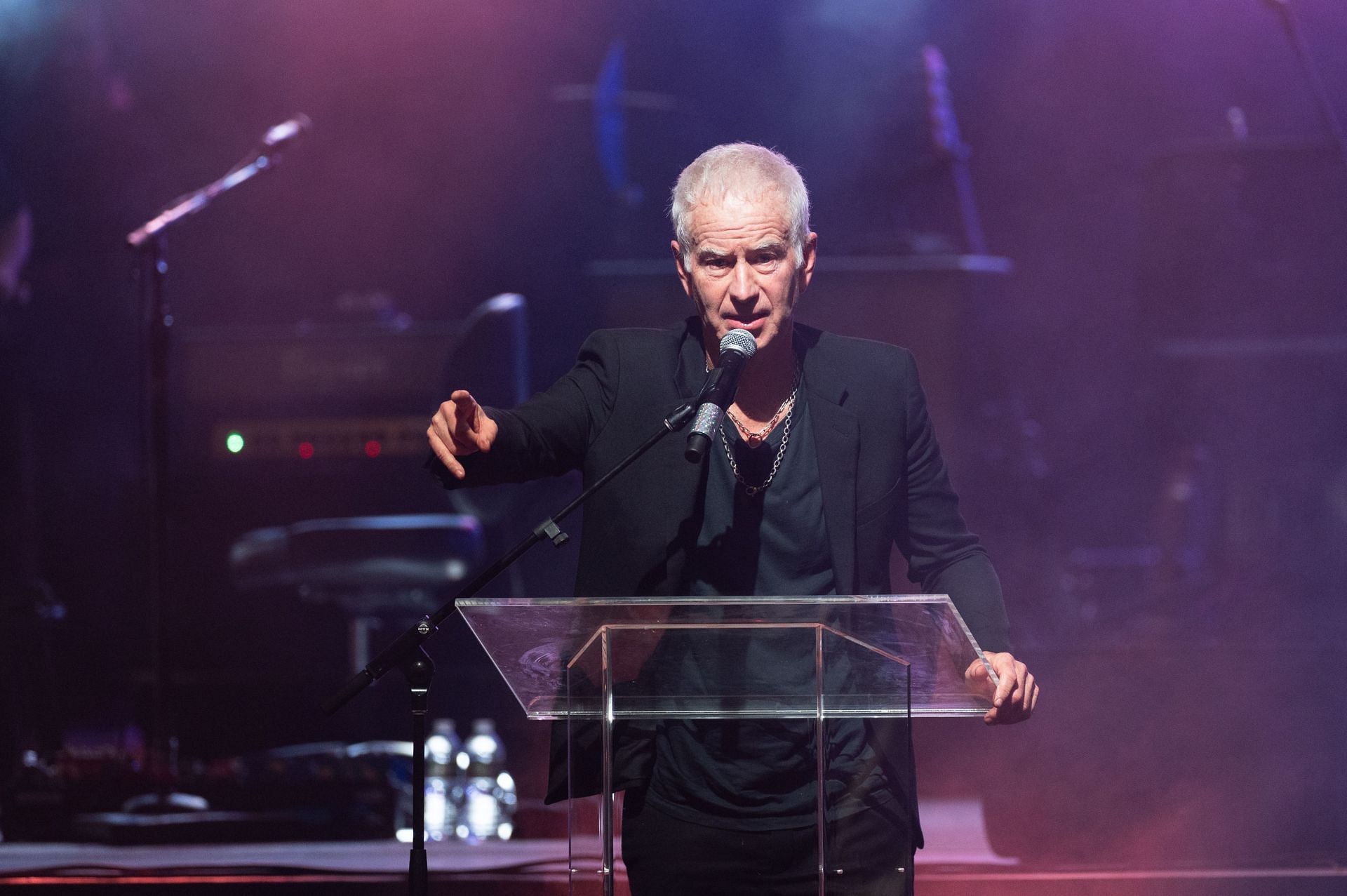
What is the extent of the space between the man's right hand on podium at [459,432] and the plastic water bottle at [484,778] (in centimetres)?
231

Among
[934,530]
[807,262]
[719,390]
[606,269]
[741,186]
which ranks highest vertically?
[606,269]

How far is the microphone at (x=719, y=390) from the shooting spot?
172 centimetres

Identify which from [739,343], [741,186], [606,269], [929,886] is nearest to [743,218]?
[741,186]

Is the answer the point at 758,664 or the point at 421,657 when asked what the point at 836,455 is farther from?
the point at 421,657

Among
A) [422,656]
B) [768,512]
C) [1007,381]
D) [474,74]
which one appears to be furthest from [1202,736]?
[474,74]

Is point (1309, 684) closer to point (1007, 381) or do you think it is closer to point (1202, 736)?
point (1202, 736)

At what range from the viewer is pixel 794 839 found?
6.19ft

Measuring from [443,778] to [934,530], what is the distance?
2511 mm

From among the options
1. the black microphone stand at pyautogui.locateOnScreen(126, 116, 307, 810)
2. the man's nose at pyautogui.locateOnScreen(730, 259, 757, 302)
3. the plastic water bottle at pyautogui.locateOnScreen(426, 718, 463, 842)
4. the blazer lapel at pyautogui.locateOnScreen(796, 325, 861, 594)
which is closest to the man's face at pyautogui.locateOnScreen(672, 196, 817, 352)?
the man's nose at pyautogui.locateOnScreen(730, 259, 757, 302)

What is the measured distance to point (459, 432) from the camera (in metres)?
1.87

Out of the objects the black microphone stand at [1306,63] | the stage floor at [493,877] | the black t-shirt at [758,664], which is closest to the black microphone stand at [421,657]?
the black t-shirt at [758,664]

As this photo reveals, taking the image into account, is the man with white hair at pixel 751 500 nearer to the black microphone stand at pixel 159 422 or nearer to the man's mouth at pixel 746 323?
the man's mouth at pixel 746 323

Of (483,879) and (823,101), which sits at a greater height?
(823,101)

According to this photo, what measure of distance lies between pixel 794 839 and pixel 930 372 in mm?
2446
